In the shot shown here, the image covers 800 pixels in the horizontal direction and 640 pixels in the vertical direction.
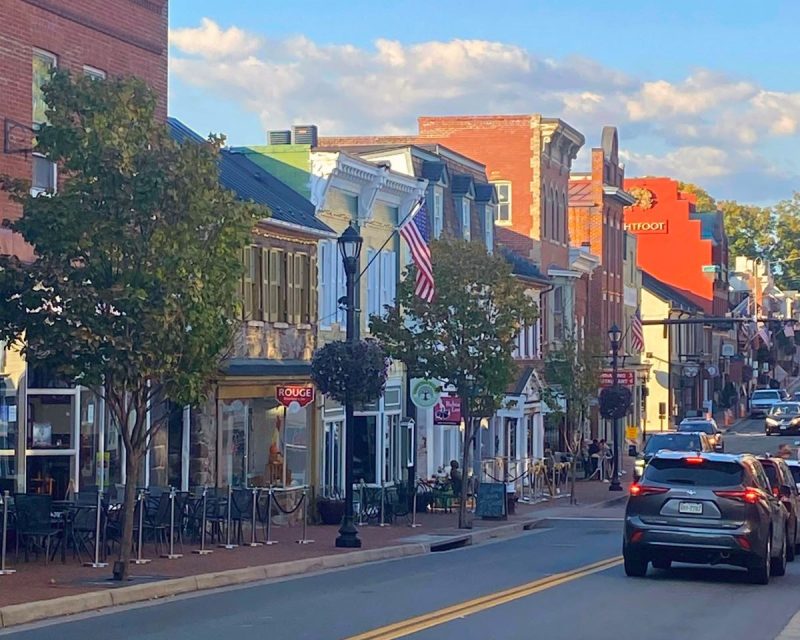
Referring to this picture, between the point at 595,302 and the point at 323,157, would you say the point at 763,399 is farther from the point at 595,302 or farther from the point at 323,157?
the point at 323,157

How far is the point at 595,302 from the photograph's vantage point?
6419cm

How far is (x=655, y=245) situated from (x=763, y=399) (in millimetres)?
11886

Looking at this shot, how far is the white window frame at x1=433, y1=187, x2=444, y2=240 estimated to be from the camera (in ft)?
137

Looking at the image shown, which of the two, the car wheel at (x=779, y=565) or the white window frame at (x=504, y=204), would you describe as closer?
the car wheel at (x=779, y=565)

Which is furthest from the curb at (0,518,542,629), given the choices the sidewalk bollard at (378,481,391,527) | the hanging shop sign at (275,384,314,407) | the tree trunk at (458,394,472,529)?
the hanging shop sign at (275,384,314,407)

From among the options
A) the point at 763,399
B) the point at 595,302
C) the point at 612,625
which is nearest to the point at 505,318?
the point at 612,625

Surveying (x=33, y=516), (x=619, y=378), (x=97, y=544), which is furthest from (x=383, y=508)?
(x=619, y=378)

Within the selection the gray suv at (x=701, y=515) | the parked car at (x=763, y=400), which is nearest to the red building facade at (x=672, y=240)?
the parked car at (x=763, y=400)

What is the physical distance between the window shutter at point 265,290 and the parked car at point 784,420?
45.3 metres

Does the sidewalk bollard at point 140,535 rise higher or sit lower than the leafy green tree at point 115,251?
lower

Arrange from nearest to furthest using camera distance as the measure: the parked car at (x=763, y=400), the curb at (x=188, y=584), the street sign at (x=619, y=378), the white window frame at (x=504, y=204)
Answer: the curb at (x=188, y=584) < the street sign at (x=619, y=378) < the white window frame at (x=504, y=204) < the parked car at (x=763, y=400)

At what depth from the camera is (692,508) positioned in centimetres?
1880

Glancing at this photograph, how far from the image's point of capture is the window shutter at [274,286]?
31297 millimetres

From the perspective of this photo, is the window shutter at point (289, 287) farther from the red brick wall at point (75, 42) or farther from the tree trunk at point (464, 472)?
the red brick wall at point (75, 42)
